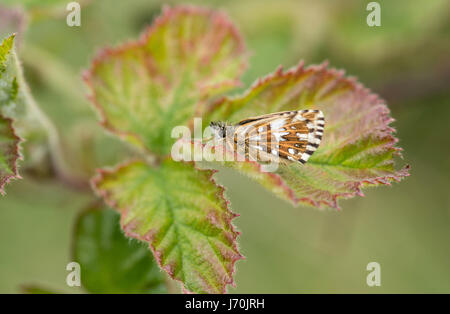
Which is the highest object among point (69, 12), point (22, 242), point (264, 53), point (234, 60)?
point (264, 53)

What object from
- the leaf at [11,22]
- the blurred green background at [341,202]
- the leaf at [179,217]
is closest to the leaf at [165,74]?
the leaf at [179,217]

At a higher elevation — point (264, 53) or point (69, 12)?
point (264, 53)

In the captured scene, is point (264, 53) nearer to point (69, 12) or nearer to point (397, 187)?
point (69, 12)

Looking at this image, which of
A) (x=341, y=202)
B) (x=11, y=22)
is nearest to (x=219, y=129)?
(x=11, y=22)

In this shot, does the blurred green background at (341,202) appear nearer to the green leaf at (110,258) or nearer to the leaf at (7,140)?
the green leaf at (110,258)

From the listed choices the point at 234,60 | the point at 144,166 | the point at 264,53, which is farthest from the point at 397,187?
the point at 144,166

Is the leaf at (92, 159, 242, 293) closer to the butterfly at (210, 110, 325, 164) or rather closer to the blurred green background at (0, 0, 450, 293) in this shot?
the butterfly at (210, 110, 325, 164)

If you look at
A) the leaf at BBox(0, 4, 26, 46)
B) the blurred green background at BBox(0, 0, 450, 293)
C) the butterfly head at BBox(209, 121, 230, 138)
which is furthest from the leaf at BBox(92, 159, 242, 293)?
the blurred green background at BBox(0, 0, 450, 293)
